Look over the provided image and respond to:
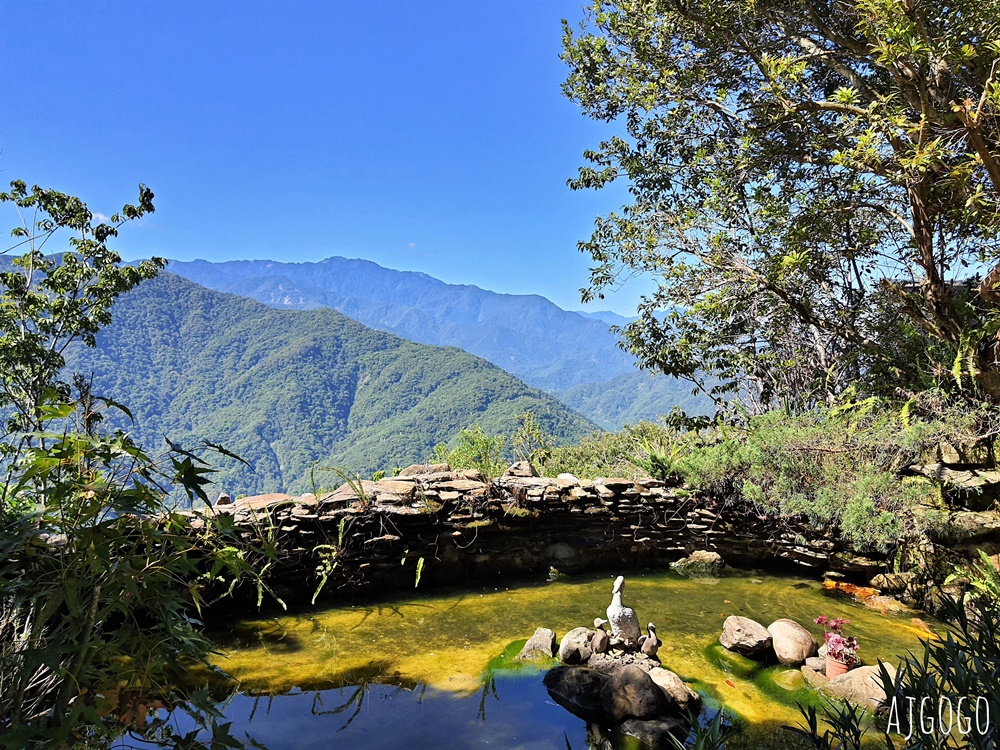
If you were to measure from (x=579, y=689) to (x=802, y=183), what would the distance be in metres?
6.91

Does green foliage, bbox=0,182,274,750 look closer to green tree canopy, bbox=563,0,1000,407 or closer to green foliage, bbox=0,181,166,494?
green tree canopy, bbox=563,0,1000,407

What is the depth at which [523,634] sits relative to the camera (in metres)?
4.53

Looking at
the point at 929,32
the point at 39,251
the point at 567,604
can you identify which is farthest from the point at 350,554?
the point at 39,251

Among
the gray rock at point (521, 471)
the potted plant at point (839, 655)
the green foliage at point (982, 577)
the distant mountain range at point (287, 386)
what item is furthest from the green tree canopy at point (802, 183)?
the distant mountain range at point (287, 386)

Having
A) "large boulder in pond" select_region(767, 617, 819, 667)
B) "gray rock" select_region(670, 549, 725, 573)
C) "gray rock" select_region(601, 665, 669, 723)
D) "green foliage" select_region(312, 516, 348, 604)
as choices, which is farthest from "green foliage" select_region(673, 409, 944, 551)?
"green foliage" select_region(312, 516, 348, 604)

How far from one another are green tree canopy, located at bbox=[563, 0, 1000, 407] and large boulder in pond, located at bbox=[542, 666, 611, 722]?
4.53m

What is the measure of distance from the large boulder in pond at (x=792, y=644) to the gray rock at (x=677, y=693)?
0.93m

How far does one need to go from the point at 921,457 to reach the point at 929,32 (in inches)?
153

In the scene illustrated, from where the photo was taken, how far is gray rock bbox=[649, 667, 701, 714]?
A: 3387mm

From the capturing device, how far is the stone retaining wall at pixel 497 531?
5172mm

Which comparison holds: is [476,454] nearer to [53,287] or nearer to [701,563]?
[701,563]

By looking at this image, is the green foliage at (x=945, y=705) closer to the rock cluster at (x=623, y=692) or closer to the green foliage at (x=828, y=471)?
the rock cluster at (x=623, y=692)

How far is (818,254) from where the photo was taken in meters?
6.73

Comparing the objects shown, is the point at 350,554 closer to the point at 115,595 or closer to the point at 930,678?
the point at 115,595
